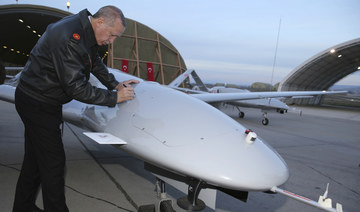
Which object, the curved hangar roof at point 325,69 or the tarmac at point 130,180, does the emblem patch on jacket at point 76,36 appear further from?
the curved hangar roof at point 325,69

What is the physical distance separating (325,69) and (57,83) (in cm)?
3652

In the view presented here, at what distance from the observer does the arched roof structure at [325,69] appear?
2733 centimetres

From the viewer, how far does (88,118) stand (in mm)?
3418

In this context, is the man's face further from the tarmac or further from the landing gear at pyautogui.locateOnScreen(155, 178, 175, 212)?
the tarmac

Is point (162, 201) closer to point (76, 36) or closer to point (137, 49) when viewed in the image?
point (76, 36)

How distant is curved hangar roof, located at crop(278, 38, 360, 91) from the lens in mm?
27264

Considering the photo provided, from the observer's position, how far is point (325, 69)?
32469 millimetres

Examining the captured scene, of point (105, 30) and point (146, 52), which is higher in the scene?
point (105, 30)

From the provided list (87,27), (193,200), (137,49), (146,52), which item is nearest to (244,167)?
(193,200)

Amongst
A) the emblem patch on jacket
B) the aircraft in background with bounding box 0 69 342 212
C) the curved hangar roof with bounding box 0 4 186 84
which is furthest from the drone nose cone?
the curved hangar roof with bounding box 0 4 186 84

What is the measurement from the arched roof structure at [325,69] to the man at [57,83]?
29.8m

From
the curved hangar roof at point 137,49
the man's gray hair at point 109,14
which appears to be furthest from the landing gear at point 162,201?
the curved hangar roof at point 137,49

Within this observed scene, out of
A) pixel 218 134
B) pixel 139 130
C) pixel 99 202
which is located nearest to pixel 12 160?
pixel 99 202

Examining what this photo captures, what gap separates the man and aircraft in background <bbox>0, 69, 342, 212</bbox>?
0.37m
